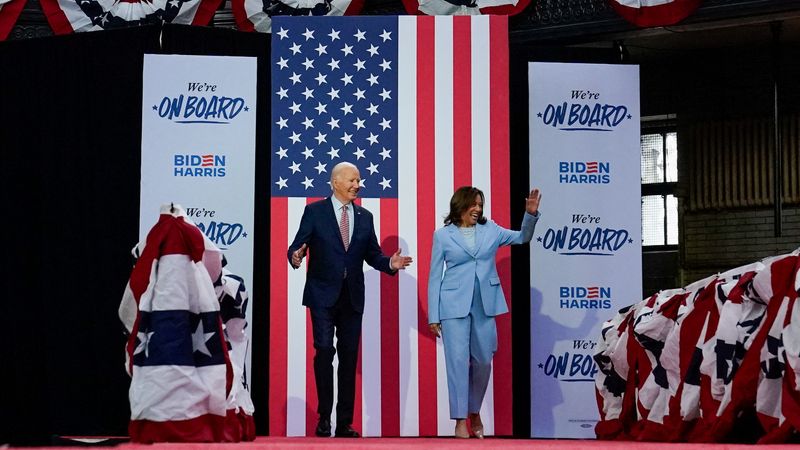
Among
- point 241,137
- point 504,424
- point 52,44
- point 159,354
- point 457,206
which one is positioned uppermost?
point 52,44

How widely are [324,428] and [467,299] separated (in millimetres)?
1205

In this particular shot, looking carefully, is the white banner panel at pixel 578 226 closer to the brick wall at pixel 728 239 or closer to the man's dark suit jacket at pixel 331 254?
the man's dark suit jacket at pixel 331 254

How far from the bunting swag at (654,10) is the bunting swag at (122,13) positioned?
342 centimetres

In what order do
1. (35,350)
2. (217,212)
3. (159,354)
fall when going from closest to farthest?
(35,350) < (159,354) < (217,212)

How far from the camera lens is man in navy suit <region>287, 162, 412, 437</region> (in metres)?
7.85

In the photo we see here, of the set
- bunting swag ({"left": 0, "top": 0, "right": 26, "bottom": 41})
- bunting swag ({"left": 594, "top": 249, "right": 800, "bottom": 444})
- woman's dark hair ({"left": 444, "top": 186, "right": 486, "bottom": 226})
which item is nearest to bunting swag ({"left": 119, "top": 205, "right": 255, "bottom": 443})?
bunting swag ({"left": 594, "top": 249, "right": 800, "bottom": 444})

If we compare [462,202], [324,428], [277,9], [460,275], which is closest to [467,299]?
[460,275]

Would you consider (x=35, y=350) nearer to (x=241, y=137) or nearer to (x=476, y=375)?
(x=476, y=375)

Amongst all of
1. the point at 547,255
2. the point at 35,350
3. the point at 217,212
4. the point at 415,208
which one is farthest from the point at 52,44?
the point at 35,350

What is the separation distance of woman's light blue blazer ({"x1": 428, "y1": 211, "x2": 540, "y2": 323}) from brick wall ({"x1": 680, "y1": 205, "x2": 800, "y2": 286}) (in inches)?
207

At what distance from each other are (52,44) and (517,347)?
4260 mm

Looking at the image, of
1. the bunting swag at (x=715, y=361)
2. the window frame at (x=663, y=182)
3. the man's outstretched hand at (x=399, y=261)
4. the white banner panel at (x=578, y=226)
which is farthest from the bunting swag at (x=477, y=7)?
the bunting swag at (x=715, y=361)

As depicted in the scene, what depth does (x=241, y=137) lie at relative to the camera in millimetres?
9430

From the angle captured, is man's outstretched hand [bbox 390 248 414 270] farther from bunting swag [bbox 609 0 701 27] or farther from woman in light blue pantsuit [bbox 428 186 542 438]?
bunting swag [bbox 609 0 701 27]
